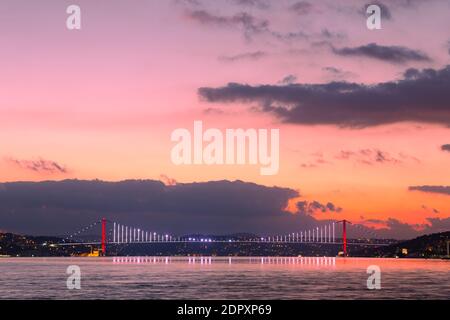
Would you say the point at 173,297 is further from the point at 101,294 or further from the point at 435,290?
the point at 435,290
